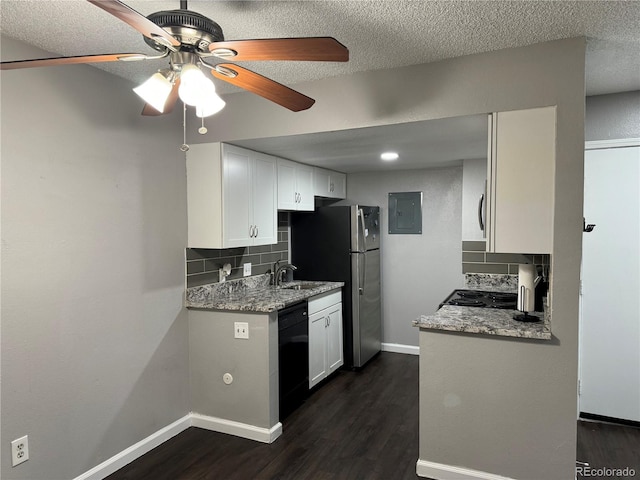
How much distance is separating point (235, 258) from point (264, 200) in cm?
59

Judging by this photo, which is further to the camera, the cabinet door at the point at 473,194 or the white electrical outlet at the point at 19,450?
the cabinet door at the point at 473,194

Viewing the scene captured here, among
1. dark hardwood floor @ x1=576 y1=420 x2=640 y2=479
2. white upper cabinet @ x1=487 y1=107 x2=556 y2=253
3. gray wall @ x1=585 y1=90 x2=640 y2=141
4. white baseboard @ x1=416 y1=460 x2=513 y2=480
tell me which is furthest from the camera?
gray wall @ x1=585 y1=90 x2=640 y2=141

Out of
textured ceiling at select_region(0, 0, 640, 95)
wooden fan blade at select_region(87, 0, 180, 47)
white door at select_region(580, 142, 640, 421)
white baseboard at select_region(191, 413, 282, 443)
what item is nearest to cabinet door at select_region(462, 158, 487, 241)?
white door at select_region(580, 142, 640, 421)

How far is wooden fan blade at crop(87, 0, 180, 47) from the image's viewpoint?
110cm

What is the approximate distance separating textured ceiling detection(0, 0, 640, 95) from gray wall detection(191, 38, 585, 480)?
101 millimetres

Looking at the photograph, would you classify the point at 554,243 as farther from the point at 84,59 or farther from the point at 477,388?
the point at 84,59

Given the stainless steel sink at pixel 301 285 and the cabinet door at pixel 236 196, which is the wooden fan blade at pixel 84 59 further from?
the stainless steel sink at pixel 301 285

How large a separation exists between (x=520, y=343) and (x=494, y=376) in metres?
0.24

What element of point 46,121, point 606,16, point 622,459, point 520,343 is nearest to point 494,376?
point 520,343

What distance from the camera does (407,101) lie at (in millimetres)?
2570

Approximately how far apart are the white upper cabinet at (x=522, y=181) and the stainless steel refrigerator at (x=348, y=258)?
79.9 inches

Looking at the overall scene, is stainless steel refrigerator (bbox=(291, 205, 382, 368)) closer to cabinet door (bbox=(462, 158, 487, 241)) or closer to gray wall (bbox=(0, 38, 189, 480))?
cabinet door (bbox=(462, 158, 487, 241))

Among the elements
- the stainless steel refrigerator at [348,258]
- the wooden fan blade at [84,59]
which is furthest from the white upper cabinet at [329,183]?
the wooden fan blade at [84,59]

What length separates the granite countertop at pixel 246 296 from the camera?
3131mm
